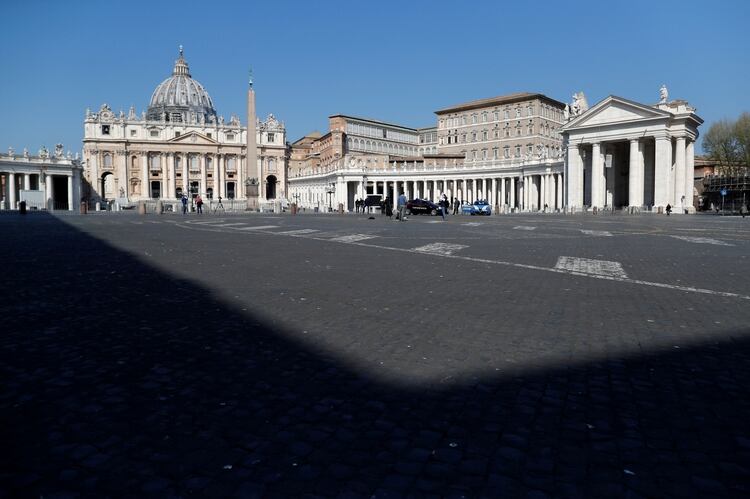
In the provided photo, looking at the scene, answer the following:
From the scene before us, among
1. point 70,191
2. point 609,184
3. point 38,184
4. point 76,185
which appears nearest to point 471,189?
point 609,184

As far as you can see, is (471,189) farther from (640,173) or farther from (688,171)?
(688,171)

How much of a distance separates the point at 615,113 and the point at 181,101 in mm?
102309

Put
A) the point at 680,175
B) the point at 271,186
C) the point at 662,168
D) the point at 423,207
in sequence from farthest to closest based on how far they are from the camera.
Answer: the point at 271,186 → the point at 680,175 → the point at 662,168 → the point at 423,207

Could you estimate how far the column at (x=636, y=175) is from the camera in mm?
55062

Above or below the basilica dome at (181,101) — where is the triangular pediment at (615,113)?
below

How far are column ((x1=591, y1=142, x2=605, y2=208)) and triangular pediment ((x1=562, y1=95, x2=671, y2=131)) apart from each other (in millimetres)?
2417

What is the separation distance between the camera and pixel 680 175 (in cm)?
5434

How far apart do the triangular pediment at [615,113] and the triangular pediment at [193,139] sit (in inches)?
3132

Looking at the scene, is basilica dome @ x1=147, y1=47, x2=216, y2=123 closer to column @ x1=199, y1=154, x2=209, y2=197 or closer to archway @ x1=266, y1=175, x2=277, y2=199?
column @ x1=199, y1=154, x2=209, y2=197

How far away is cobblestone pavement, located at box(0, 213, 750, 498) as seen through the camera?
2.71 metres

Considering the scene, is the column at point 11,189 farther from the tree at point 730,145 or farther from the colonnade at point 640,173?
the tree at point 730,145

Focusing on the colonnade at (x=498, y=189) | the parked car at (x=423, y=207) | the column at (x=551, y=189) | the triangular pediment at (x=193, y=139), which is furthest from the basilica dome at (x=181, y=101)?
the parked car at (x=423, y=207)

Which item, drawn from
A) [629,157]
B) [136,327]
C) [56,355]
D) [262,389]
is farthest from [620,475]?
[629,157]

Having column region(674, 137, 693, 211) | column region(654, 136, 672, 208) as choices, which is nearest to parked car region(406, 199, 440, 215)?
column region(654, 136, 672, 208)
